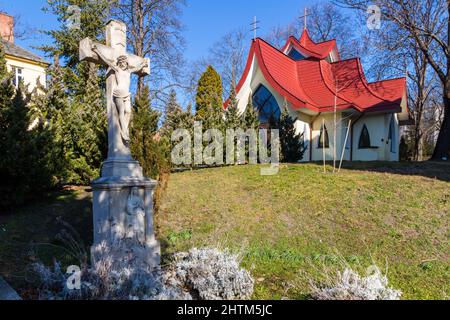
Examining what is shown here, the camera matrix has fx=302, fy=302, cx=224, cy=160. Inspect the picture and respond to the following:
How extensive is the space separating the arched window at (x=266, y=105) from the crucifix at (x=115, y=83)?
491 inches

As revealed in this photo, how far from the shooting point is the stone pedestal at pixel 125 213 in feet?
13.9

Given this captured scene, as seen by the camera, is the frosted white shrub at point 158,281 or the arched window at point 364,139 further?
the arched window at point 364,139

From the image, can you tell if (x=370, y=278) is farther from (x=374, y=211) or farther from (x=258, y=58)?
(x=258, y=58)

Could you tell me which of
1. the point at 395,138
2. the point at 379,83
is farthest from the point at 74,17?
the point at 395,138

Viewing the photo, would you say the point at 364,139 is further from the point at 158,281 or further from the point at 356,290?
the point at 158,281

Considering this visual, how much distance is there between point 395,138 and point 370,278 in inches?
735

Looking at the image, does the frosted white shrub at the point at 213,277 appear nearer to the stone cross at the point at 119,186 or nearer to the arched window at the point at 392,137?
the stone cross at the point at 119,186

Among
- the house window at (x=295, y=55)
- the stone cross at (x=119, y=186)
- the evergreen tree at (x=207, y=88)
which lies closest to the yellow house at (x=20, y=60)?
the evergreen tree at (x=207, y=88)

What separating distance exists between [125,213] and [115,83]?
2.01 metres

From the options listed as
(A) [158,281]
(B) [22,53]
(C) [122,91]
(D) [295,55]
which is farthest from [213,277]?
(B) [22,53]

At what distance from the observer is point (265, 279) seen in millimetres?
4039

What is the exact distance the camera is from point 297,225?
6555 millimetres

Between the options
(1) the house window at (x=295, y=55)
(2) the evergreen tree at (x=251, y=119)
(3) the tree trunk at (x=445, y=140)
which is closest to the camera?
(3) the tree trunk at (x=445, y=140)

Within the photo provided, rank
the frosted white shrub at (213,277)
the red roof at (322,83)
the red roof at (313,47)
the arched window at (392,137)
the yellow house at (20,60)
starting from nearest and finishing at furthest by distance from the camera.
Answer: the frosted white shrub at (213,277), the red roof at (322,83), the arched window at (392,137), the red roof at (313,47), the yellow house at (20,60)
